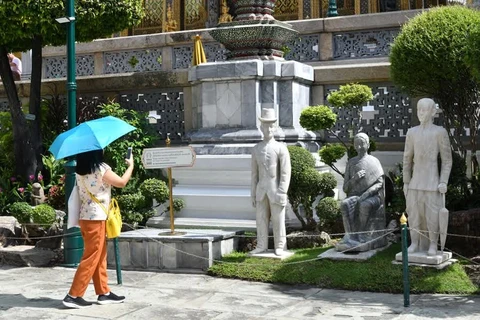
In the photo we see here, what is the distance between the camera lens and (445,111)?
10.8 metres

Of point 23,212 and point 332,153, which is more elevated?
point 332,153

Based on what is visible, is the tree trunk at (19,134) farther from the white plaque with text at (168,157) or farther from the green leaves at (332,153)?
the green leaves at (332,153)

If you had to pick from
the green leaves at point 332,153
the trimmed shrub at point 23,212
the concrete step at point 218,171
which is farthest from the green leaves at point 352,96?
the trimmed shrub at point 23,212

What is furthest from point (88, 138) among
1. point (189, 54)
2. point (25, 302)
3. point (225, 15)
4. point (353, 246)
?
point (225, 15)

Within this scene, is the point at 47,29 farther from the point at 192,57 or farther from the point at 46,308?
the point at 46,308

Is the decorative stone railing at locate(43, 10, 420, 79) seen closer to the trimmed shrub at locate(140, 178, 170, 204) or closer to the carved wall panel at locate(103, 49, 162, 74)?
the carved wall panel at locate(103, 49, 162, 74)

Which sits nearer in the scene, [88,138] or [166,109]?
[88,138]

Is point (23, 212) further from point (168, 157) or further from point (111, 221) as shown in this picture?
point (111, 221)

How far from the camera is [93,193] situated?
791 cm

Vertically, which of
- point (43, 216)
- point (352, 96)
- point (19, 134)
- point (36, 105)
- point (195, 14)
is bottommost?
point (43, 216)

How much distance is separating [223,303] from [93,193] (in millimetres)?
1920

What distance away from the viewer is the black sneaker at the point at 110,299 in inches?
310

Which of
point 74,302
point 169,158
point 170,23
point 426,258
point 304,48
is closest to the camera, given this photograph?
point 74,302

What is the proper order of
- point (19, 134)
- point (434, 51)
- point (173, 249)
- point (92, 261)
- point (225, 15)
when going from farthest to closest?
point (225, 15) → point (19, 134) → point (434, 51) → point (173, 249) → point (92, 261)
